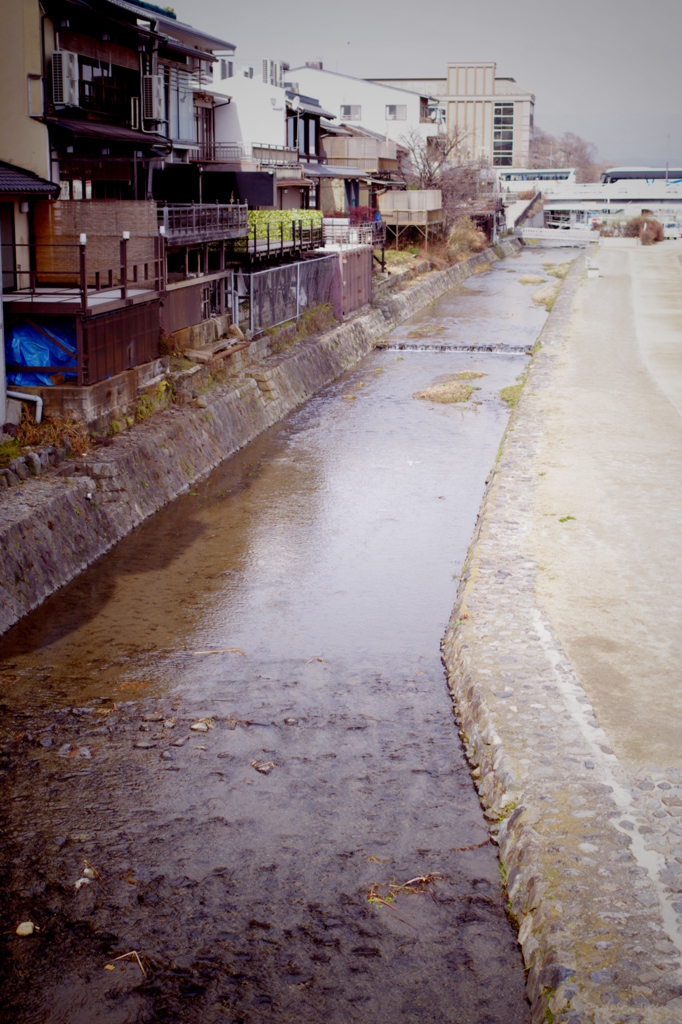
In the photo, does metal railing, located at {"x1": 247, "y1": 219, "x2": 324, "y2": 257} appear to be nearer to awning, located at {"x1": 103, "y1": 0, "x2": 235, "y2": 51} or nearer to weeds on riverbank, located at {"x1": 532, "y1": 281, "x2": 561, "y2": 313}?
awning, located at {"x1": 103, "y1": 0, "x2": 235, "y2": 51}

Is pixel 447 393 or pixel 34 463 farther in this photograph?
pixel 447 393

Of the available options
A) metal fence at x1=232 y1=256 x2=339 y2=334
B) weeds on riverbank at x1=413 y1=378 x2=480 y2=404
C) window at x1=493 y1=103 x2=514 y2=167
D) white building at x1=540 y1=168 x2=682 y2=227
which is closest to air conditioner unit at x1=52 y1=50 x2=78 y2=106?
metal fence at x1=232 y1=256 x2=339 y2=334

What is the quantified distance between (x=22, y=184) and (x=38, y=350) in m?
3.90

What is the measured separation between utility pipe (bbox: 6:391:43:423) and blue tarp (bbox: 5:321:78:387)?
0.37 meters

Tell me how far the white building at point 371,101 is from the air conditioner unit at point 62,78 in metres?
58.8

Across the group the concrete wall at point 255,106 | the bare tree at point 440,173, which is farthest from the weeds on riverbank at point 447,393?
the bare tree at point 440,173

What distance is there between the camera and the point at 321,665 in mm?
12289

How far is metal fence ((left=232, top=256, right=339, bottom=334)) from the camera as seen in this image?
27.6 meters

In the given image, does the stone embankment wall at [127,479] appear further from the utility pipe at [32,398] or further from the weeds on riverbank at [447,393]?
the weeds on riverbank at [447,393]

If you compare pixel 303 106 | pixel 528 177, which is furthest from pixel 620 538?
pixel 528 177

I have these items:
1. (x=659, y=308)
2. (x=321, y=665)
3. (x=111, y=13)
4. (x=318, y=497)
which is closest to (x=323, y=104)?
(x=659, y=308)

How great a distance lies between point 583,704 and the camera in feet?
31.0

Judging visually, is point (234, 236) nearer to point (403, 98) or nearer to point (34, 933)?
point (34, 933)

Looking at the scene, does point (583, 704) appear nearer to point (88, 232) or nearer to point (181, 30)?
point (88, 232)
